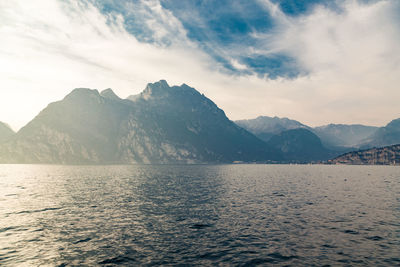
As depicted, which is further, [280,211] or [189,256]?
[280,211]

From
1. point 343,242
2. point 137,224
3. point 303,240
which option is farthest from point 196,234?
point 343,242

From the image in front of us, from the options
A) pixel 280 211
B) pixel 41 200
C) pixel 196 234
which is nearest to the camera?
pixel 196 234

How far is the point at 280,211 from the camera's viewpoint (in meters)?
48.0

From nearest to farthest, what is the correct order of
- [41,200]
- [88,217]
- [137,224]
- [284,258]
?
1. [284,258]
2. [137,224]
3. [88,217]
4. [41,200]

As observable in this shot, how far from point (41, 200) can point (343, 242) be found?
67888 mm

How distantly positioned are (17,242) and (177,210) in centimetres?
2693

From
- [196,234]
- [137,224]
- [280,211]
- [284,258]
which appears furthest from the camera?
[280,211]

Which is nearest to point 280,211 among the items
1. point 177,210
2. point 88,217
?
point 177,210

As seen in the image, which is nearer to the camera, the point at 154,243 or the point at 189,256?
the point at 189,256

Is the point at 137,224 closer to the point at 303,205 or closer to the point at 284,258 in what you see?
the point at 284,258

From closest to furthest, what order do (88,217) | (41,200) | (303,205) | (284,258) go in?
1. (284,258)
2. (88,217)
3. (303,205)
4. (41,200)

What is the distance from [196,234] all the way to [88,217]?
22.0 meters

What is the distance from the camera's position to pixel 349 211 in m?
48.5

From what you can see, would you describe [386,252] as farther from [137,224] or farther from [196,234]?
[137,224]
